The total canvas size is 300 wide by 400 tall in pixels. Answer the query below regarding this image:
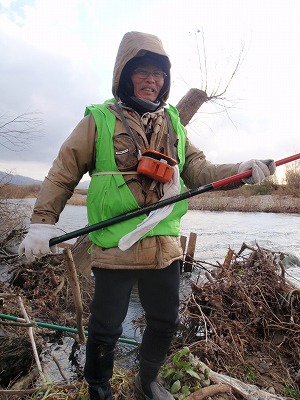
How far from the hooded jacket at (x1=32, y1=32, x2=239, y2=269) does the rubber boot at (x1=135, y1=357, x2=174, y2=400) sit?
2.54 feet

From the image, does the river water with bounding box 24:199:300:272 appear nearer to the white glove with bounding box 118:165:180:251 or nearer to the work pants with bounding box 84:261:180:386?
the work pants with bounding box 84:261:180:386

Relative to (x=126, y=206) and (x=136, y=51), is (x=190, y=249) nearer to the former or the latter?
(x=126, y=206)

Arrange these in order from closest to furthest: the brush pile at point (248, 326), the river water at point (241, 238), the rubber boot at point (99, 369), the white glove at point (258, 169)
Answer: the rubber boot at point (99, 369) < the white glove at point (258, 169) < the brush pile at point (248, 326) < the river water at point (241, 238)

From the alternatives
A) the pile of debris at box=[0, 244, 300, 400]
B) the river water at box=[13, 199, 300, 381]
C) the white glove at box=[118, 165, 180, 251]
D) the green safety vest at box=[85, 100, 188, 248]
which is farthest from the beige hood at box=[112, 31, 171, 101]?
the river water at box=[13, 199, 300, 381]

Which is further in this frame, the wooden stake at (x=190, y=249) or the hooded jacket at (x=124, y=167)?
the wooden stake at (x=190, y=249)

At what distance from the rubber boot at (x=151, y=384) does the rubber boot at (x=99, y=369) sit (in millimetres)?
272

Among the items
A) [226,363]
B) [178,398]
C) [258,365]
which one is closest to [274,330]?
[258,365]

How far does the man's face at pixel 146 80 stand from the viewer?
2496 millimetres

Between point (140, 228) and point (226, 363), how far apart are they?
223 centimetres

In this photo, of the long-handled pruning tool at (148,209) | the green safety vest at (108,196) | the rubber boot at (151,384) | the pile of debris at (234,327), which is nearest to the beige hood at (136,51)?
the green safety vest at (108,196)

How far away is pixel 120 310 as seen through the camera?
2.28 metres

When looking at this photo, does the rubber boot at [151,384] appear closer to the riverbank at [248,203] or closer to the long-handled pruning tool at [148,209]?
the long-handled pruning tool at [148,209]

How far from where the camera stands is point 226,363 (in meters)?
3.63

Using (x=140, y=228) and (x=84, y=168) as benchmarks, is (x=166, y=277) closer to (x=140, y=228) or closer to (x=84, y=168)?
(x=140, y=228)
